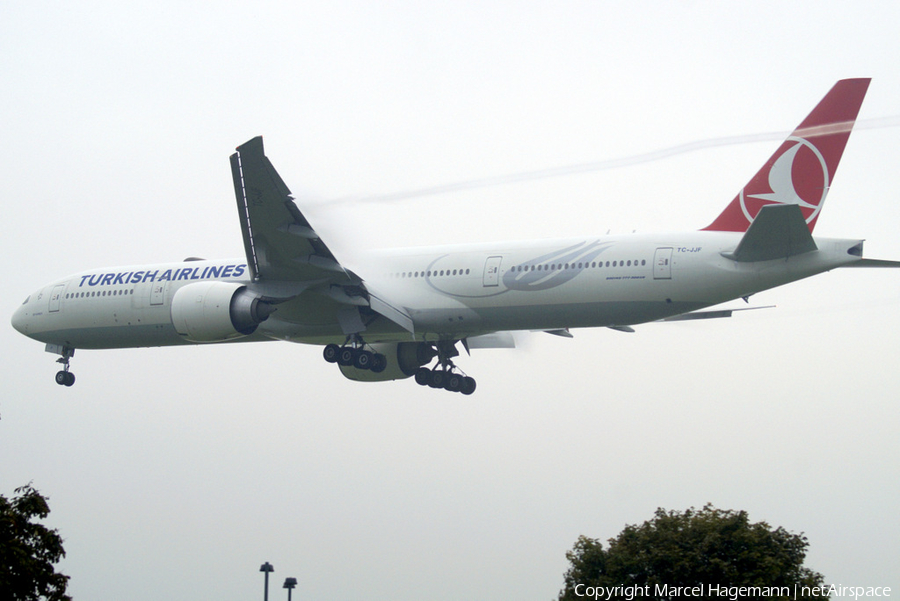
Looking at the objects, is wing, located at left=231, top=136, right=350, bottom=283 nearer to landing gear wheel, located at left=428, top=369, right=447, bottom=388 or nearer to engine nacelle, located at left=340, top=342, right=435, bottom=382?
engine nacelle, located at left=340, top=342, right=435, bottom=382

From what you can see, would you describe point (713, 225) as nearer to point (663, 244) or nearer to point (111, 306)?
point (663, 244)

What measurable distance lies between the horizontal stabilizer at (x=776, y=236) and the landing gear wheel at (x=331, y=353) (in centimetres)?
1078

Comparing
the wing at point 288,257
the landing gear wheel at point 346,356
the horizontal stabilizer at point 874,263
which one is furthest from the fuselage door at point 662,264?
the landing gear wheel at point 346,356

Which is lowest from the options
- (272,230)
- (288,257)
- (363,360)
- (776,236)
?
(363,360)

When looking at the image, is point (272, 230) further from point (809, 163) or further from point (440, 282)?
point (809, 163)

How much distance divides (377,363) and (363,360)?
0.42 meters

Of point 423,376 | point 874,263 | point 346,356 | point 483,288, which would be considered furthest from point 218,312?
point 874,263

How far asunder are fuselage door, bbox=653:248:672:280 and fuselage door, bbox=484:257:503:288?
3.92m

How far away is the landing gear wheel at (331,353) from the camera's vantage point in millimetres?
29570

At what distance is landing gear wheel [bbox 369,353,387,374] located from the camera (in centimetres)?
2947

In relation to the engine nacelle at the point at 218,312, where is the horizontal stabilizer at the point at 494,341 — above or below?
above

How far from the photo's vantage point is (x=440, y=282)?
28188 mm

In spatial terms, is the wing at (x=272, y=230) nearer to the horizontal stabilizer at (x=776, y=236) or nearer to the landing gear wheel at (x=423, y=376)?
the landing gear wheel at (x=423, y=376)

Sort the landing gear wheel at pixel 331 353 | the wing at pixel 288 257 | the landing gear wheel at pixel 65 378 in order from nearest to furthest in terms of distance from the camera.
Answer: the wing at pixel 288 257, the landing gear wheel at pixel 331 353, the landing gear wheel at pixel 65 378
